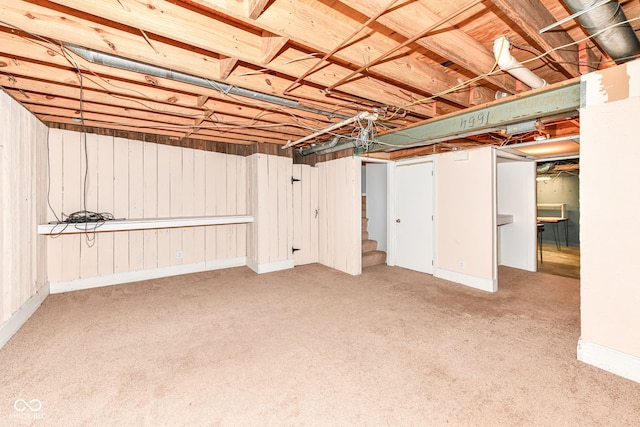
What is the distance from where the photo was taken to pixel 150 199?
4418mm

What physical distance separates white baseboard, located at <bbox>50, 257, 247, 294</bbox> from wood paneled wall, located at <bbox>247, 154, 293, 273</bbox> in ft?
1.50

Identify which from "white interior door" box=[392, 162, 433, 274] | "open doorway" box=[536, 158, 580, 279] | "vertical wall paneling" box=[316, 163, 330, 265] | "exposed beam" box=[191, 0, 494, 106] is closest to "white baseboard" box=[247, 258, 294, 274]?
"vertical wall paneling" box=[316, 163, 330, 265]

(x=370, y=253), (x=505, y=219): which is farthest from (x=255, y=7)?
(x=505, y=219)

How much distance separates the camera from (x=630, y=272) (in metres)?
1.91

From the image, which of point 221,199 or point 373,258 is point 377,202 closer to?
point 373,258

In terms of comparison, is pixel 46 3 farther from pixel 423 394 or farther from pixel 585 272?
pixel 585 272

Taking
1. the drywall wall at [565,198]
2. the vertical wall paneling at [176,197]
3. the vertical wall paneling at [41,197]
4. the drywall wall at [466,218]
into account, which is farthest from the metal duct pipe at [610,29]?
the drywall wall at [565,198]

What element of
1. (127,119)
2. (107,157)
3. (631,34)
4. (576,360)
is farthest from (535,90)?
(107,157)

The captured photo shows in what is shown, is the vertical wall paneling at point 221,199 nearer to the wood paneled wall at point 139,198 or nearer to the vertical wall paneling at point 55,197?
the wood paneled wall at point 139,198

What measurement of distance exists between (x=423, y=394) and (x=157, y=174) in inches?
185

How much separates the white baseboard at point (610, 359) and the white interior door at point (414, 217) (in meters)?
2.47

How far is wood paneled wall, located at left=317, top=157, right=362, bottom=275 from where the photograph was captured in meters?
4.54

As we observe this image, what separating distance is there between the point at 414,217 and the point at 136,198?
4650 mm

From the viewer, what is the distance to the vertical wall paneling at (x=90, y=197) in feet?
12.8
